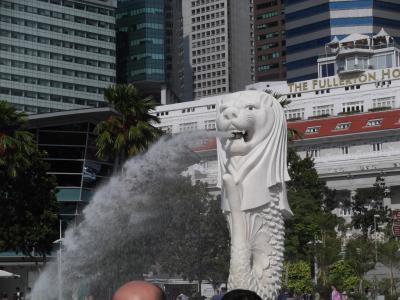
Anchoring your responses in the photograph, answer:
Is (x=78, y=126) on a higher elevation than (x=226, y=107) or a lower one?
higher

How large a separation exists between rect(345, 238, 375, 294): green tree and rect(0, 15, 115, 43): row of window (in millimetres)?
91566

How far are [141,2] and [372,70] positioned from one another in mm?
57778

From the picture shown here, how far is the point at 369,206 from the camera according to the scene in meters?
89.7

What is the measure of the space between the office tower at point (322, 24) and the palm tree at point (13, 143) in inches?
4002

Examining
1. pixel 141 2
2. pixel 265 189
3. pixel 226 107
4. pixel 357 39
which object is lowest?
pixel 265 189

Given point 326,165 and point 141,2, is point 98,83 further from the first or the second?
point 326,165

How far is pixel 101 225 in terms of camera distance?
29484 mm

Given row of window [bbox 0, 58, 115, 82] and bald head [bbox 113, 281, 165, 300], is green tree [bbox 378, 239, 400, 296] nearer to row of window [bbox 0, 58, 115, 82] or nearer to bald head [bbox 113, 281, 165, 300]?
bald head [bbox 113, 281, 165, 300]

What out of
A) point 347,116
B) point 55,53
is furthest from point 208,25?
point 347,116

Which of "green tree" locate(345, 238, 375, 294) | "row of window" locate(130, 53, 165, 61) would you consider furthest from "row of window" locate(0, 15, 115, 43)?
"green tree" locate(345, 238, 375, 294)

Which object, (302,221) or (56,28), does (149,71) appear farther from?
(302,221)

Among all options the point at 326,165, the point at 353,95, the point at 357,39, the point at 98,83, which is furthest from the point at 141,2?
the point at 326,165

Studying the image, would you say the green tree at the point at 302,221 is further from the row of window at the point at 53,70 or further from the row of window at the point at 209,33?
the row of window at the point at 209,33

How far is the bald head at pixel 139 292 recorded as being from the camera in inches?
212
